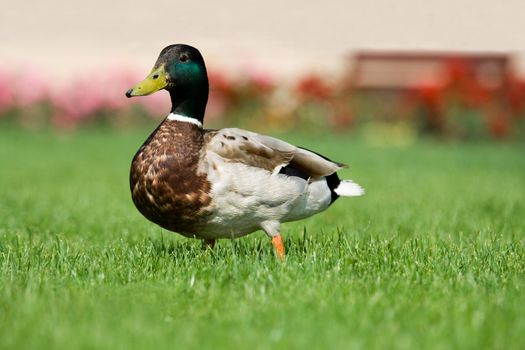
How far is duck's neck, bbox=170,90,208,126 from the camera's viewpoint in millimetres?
4598

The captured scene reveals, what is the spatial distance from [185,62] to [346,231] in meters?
1.96

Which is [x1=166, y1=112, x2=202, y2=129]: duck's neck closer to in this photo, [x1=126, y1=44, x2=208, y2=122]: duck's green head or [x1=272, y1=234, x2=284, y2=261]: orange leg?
[x1=126, y1=44, x2=208, y2=122]: duck's green head

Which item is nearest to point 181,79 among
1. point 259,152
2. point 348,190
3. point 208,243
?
point 259,152

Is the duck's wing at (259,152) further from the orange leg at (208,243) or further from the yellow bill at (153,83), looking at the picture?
the orange leg at (208,243)

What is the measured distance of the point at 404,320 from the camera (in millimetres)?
3107

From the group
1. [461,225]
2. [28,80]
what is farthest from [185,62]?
[28,80]

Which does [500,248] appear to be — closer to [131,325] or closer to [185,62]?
[185,62]

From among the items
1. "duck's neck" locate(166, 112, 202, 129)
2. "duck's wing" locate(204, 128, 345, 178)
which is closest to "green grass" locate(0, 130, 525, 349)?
"duck's wing" locate(204, 128, 345, 178)

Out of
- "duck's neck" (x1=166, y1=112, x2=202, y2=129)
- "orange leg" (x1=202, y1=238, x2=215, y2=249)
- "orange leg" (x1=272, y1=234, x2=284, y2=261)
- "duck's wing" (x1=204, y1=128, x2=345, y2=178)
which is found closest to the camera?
"duck's wing" (x1=204, y1=128, x2=345, y2=178)

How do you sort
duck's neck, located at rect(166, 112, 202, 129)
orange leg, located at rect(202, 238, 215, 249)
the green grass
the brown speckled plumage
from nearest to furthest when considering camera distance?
the green grass → the brown speckled plumage → duck's neck, located at rect(166, 112, 202, 129) → orange leg, located at rect(202, 238, 215, 249)

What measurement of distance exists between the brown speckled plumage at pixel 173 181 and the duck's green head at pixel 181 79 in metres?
0.22

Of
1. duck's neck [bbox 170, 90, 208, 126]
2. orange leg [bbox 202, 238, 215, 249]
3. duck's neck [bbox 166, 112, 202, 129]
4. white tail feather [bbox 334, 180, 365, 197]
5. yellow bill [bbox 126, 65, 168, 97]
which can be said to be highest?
yellow bill [bbox 126, 65, 168, 97]

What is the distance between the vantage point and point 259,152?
435 centimetres

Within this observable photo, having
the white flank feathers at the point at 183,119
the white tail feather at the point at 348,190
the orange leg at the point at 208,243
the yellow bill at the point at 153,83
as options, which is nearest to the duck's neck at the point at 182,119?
the white flank feathers at the point at 183,119
